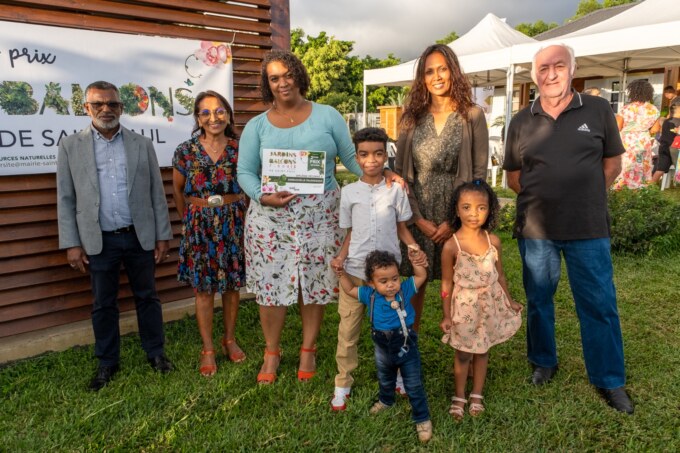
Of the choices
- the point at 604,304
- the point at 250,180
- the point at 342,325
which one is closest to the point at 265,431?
the point at 342,325

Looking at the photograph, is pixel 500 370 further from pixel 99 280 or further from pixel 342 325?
pixel 99 280

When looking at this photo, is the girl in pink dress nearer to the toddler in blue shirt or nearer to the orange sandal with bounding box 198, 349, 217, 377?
the toddler in blue shirt

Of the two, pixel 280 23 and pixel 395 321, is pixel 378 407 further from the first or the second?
pixel 280 23

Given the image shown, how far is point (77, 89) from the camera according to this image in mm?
3799

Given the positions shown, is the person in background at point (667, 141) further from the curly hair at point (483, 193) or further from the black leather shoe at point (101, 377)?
the black leather shoe at point (101, 377)

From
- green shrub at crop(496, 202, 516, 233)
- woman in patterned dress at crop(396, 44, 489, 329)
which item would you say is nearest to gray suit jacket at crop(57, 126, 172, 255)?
woman in patterned dress at crop(396, 44, 489, 329)

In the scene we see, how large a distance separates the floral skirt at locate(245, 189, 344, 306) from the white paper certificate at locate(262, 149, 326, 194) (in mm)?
127

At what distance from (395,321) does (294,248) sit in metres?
0.89

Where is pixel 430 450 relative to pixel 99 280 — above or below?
below

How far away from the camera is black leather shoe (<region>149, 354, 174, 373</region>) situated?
3.60 meters

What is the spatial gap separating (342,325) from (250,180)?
1089 millimetres

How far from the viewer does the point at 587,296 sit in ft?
9.89

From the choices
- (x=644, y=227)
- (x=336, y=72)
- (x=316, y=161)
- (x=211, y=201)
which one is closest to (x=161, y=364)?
(x=211, y=201)

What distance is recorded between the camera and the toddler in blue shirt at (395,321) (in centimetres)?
269
